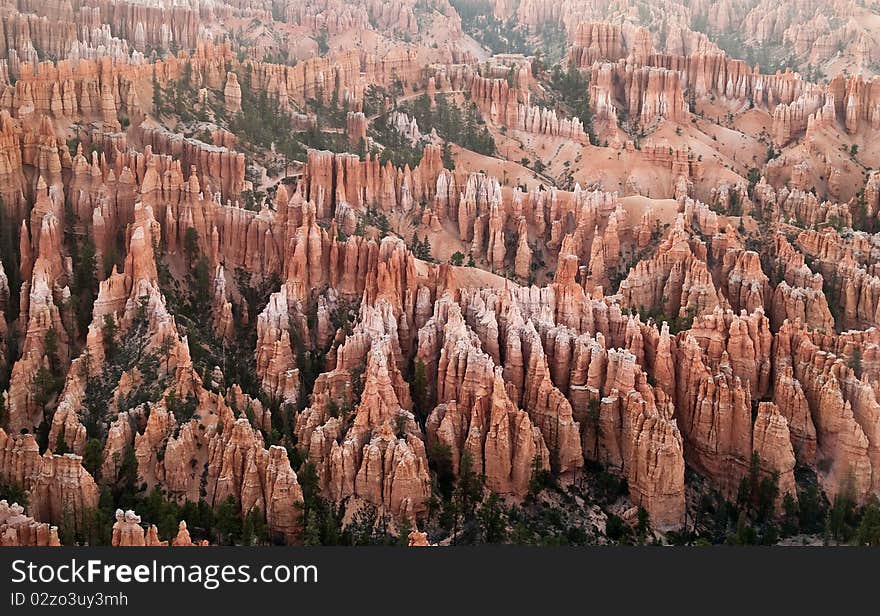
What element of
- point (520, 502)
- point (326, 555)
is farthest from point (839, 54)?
point (326, 555)

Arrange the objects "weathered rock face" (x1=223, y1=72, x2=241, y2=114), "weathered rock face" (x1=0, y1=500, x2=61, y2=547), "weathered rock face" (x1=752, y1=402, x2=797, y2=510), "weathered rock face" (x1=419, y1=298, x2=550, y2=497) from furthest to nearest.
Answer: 1. "weathered rock face" (x1=223, y1=72, x2=241, y2=114)
2. "weathered rock face" (x1=752, y1=402, x2=797, y2=510)
3. "weathered rock face" (x1=419, y1=298, x2=550, y2=497)
4. "weathered rock face" (x1=0, y1=500, x2=61, y2=547)

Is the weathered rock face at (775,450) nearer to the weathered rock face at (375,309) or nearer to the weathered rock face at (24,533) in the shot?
the weathered rock face at (375,309)

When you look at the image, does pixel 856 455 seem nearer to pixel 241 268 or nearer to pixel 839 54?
pixel 241 268

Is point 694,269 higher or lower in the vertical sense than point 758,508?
higher

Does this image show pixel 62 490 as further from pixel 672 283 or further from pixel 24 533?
pixel 672 283

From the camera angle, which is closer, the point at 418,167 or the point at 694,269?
the point at 694,269

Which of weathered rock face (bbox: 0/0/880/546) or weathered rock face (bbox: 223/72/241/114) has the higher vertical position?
weathered rock face (bbox: 223/72/241/114)

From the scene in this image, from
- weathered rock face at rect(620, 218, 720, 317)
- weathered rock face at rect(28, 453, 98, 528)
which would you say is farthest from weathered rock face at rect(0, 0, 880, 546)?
weathered rock face at rect(620, 218, 720, 317)

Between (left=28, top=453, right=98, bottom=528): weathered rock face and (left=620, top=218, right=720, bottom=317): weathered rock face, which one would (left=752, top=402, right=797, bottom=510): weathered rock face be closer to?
(left=620, top=218, right=720, bottom=317): weathered rock face

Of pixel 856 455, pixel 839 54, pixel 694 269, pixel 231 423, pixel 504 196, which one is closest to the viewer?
pixel 231 423

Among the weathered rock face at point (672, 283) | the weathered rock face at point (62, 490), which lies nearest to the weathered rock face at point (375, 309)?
the weathered rock face at point (62, 490)

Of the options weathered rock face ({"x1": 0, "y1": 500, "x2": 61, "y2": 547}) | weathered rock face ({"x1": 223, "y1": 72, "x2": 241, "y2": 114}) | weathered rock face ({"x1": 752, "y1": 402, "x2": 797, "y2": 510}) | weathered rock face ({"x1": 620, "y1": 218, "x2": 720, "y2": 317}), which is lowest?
weathered rock face ({"x1": 752, "y1": 402, "x2": 797, "y2": 510})
